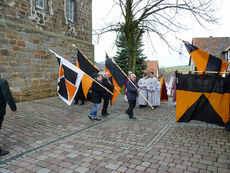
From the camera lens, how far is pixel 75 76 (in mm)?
6590

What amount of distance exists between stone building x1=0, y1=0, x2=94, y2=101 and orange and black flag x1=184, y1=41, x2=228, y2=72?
774 cm

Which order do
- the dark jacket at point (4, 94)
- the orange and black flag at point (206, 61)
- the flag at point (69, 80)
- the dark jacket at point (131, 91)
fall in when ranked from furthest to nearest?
the dark jacket at point (131, 91), the flag at point (69, 80), the orange and black flag at point (206, 61), the dark jacket at point (4, 94)

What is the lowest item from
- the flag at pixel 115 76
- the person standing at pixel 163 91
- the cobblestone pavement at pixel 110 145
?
the cobblestone pavement at pixel 110 145

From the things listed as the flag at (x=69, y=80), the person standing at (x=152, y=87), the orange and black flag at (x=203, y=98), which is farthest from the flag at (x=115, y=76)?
the orange and black flag at (x=203, y=98)

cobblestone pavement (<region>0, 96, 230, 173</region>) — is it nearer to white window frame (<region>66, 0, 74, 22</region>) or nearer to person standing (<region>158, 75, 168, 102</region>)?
person standing (<region>158, 75, 168, 102</region>)

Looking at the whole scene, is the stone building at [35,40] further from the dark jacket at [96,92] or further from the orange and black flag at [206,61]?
the orange and black flag at [206,61]

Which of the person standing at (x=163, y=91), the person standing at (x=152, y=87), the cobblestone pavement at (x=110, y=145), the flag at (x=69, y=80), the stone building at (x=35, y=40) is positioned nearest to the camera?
the cobblestone pavement at (x=110, y=145)

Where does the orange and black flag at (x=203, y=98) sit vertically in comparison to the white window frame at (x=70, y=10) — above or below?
below

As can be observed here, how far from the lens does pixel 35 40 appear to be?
409 inches

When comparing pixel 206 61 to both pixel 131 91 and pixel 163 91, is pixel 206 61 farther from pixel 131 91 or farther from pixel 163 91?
pixel 163 91

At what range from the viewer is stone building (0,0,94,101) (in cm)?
904

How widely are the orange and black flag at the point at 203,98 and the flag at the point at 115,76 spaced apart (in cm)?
232

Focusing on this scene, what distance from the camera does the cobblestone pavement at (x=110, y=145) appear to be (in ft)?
11.6

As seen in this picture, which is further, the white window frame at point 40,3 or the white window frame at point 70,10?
the white window frame at point 70,10
